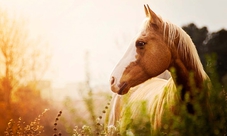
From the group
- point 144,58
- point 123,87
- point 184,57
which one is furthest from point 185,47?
point 123,87

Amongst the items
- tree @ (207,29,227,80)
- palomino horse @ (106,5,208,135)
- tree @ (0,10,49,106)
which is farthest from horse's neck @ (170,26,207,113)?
tree @ (0,10,49,106)

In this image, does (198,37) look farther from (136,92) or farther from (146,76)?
(146,76)

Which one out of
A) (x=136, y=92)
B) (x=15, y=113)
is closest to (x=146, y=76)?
(x=136, y=92)

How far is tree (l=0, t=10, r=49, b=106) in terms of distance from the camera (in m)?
3.10

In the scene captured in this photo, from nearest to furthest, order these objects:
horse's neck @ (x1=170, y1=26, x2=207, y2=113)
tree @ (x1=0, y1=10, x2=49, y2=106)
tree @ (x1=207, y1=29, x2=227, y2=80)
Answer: horse's neck @ (x1=170, y1=26, x2=207, y2=113) → tree @ (x1=207, y1=29, x2=227, y2=80) → tree @ (x1=0, y1=10, x2=49, y2=106)

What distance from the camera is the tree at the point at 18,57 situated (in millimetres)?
3102

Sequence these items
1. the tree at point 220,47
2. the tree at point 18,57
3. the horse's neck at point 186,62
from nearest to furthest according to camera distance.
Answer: the horse's neck at point 186,62, the tree at point 220,47, the tree at point 18,57

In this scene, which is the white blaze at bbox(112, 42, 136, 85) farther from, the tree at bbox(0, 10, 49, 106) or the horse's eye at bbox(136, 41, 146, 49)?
the tree at bbox(0, 10, 49, 106)

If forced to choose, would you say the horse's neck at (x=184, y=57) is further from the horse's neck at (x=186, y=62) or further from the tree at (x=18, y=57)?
the tree at (x=18, y=57)

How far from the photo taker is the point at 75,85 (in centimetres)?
267

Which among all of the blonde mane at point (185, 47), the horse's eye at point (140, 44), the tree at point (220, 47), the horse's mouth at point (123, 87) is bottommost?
the tree at point (220, 47)

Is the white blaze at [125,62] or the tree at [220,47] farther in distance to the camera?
the tree at [220,47]

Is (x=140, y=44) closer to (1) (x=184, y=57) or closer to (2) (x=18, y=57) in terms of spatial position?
(1) (x=184, y=57)

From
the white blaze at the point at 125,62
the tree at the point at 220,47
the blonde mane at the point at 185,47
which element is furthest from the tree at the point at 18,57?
the blonde mane at the point at 185,47
